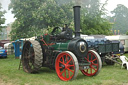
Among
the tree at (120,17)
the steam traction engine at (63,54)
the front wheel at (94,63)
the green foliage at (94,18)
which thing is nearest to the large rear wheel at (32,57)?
the steam traction engine at (63,54)

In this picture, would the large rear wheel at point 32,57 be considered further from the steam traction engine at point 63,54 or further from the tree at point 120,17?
the tree at point 120,17

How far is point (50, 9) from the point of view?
1555 cm

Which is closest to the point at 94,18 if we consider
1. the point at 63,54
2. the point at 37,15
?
the point at 37,15

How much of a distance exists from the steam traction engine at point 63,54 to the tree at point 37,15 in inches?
297

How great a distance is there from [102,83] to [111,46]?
4664 millimetres

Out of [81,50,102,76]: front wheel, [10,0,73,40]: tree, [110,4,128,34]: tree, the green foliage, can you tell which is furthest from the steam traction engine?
[110,4,128,34]: tree

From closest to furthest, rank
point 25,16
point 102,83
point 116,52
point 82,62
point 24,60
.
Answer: point 102,83 < point 82,62 < point 24,60 < point 116,52 < point 25,16

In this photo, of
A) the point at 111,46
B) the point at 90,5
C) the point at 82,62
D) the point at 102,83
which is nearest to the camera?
the point at 102,83

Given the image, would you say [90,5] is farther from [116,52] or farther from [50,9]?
[116,52]

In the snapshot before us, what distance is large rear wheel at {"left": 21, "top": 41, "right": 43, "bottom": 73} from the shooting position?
7.01m

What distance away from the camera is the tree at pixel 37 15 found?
600 inches

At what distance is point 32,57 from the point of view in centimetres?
760

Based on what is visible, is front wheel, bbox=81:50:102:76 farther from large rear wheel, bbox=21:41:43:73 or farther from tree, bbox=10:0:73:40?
tree, bbox=10:0:73:40

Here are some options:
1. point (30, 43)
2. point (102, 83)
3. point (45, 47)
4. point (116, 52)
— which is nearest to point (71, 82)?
point (102, 83)
